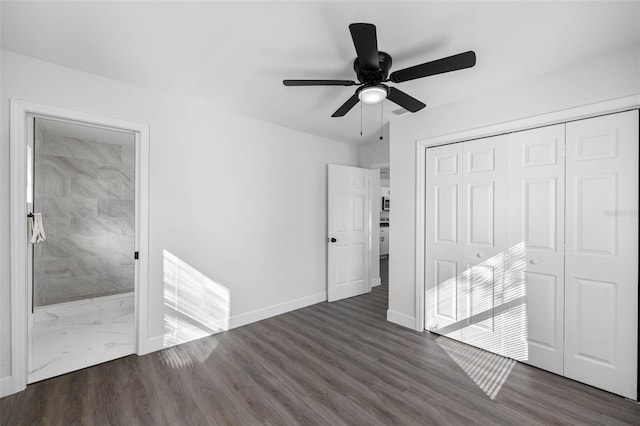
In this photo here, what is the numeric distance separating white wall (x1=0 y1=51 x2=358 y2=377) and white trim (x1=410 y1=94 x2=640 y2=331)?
1.55m

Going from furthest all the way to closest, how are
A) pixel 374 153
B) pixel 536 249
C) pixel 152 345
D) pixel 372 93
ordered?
pixel 374 153 < pixel 152 345 < pixel 536 249 < pixel 372 93

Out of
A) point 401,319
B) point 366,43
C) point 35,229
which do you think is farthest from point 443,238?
point 35,229

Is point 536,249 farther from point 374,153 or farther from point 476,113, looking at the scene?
point 374,153

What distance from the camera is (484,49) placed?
2.09m

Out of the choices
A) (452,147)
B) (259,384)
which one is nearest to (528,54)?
(452,147)

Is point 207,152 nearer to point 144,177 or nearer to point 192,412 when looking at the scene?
point 144,177

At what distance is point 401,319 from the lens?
11.3ft

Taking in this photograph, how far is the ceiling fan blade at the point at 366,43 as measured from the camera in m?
1.44

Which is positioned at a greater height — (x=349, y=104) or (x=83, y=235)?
(x=349, y=104)

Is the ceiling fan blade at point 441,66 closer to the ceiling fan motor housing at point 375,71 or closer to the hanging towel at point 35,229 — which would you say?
A: the ceiling fan motor housing at point 375,71

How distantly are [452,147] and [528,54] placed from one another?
1.05 meters

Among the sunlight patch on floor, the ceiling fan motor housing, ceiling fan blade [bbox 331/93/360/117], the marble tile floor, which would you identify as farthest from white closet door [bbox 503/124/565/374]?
the marble tile floor

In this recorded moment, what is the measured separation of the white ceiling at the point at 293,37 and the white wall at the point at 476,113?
0.36 ft

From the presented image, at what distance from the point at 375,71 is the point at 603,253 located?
2.25 meters
